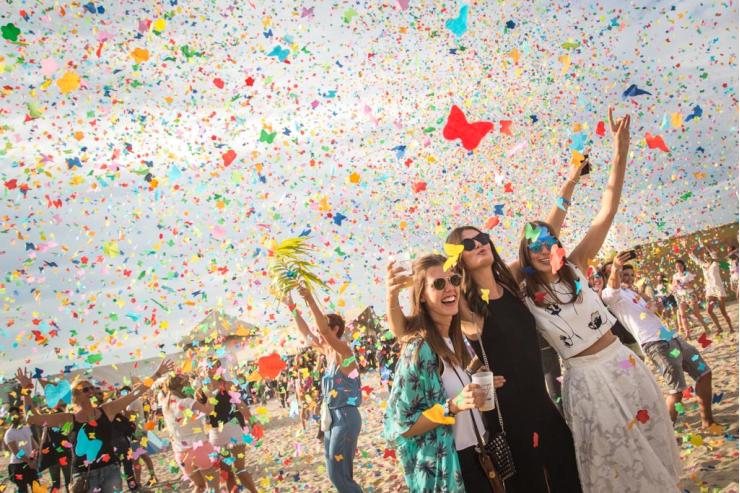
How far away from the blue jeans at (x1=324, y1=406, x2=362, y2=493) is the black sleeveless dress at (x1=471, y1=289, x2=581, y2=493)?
2.19m

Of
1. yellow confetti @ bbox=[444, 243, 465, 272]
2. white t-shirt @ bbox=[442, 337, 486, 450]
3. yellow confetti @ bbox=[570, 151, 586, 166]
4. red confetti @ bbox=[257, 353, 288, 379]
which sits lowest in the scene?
white t-shirt @ bbox=[442, 337, 486, 450]

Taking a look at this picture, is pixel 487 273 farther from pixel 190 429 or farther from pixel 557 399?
pixel 190 429

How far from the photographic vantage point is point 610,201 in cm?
367

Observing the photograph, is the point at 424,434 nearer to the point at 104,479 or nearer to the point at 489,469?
the point at 489,469

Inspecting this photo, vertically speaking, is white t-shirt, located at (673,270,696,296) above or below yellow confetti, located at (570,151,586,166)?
below

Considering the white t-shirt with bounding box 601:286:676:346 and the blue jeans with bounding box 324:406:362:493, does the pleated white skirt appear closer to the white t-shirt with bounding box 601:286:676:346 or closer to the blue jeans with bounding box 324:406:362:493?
the blue jeans with bounding box 324:406:362:493

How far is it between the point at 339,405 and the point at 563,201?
111 inches

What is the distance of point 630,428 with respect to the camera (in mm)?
3189

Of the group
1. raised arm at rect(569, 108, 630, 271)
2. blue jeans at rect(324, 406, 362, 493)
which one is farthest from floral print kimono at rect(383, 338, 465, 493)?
blue jeans at rect(324, 406, 362, 493)

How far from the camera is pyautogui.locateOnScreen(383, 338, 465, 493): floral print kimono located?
2674 mm

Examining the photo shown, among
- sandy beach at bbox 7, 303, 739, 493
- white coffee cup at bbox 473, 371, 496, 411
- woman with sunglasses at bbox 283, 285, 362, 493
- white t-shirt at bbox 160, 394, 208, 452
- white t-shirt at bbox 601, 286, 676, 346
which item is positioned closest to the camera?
white coffee cup at bbox 473, 371, 496, 411

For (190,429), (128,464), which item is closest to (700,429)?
(190,429)

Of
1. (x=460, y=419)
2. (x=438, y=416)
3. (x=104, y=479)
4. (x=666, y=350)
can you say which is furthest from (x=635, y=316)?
(x=104, y=479)

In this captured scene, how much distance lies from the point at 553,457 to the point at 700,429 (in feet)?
13.2
